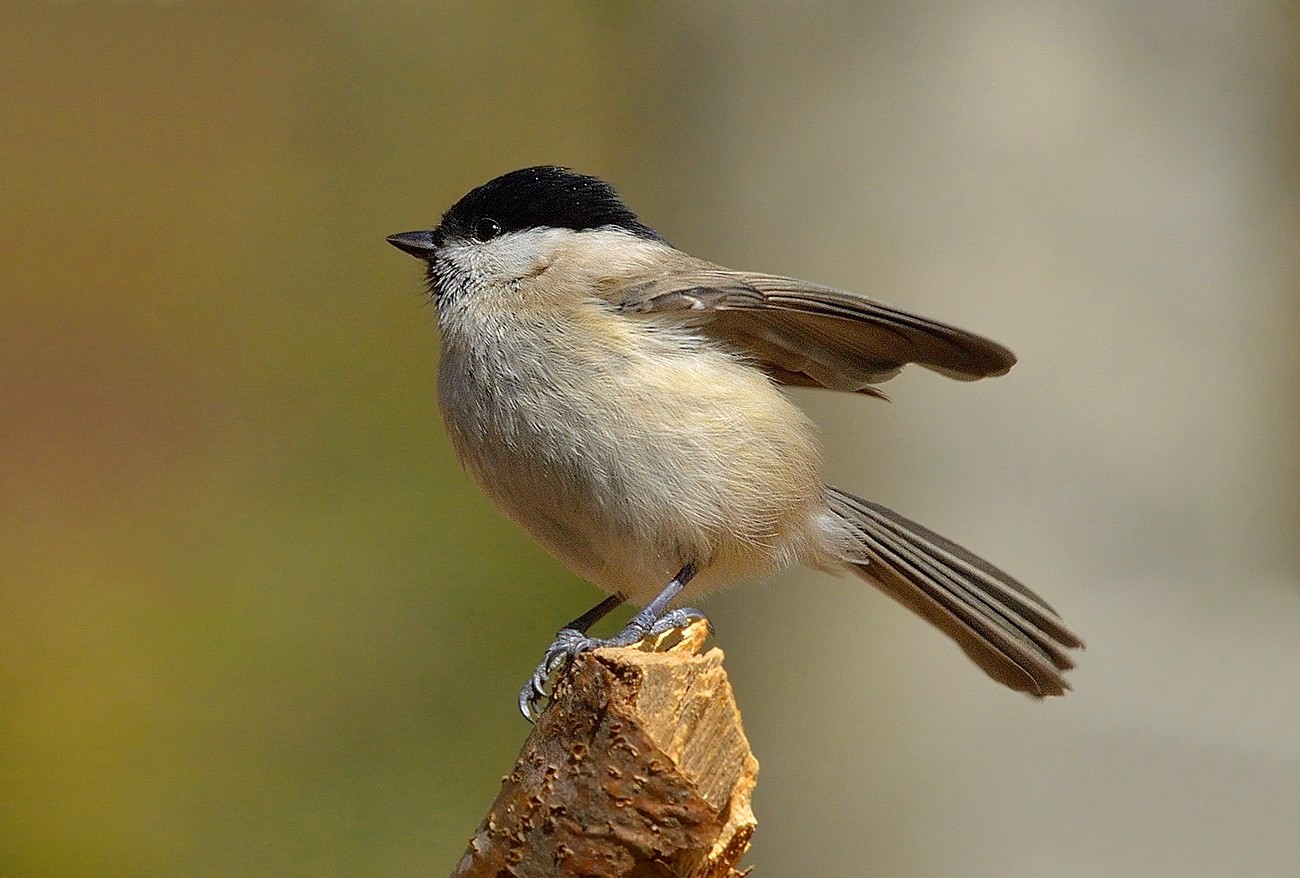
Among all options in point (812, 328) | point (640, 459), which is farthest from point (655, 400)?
point (812, 328)

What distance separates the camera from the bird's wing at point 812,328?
129 centimetres

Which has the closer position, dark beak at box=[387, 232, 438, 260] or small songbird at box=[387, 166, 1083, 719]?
small songbird at box=[387, 166, 1083, 719]

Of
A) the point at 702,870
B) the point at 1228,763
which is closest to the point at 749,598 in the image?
the point at 1228,763

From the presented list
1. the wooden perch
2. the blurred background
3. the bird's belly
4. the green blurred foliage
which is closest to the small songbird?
the bird's belly

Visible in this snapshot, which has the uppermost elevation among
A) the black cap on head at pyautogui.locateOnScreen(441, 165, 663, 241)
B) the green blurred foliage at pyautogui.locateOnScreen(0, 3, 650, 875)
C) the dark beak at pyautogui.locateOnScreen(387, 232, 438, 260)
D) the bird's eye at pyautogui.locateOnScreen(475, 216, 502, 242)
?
the black cap on head at pyautogui.locateOnScreen(441, 165, 663, 241)

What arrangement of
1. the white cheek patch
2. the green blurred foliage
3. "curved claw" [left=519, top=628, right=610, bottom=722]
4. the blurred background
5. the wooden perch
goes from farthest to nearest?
the green blurred foliage → the blurred background → the white cheek patch → "curved claw" [left=519, top=628, right=610, bottom=722] → the wooden perch

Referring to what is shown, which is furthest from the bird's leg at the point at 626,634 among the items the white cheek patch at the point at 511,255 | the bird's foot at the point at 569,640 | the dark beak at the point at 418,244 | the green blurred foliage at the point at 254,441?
the green blurred foliage at the point at 254,441

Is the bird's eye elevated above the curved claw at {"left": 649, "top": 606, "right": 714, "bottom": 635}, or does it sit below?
above

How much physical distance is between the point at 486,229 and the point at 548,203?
9 centimetres

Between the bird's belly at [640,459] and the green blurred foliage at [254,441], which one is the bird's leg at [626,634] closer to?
the bird's belly at [640,459]

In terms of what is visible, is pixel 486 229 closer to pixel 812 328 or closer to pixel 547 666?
pixel 812 328

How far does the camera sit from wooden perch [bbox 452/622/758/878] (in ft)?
2.97

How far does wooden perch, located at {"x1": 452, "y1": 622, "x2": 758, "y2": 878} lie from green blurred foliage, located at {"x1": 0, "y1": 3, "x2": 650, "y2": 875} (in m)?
2.06

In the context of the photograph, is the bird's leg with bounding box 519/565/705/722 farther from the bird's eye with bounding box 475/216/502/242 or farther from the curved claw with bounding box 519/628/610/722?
the bird's eye with bounding box 475/216/502/242
